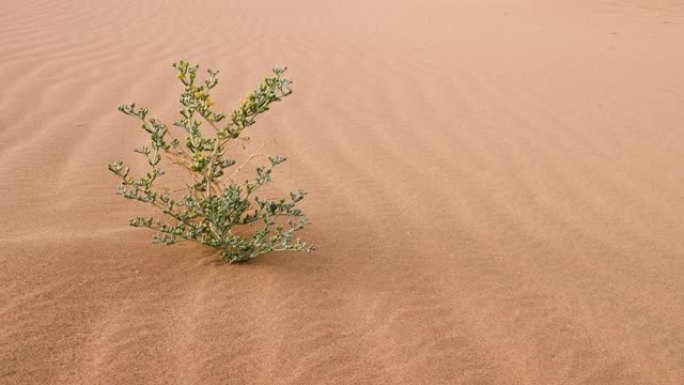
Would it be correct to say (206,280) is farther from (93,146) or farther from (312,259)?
(93,146)

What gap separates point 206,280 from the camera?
231cm

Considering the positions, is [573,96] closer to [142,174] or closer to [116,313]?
[142,174]

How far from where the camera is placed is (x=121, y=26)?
25.6ft

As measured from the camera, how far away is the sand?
2.02 meters

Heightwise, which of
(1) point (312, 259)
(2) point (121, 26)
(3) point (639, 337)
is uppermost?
(2) point (121, 26)

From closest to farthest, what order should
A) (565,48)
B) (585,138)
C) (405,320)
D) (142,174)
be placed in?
(405,320)
(142,174)
(585,138)
(565,48)

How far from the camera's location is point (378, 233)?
2912 millimetres

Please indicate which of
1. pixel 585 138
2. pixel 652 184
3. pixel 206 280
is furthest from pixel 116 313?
pixel 585 138

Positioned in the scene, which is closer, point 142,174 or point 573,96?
point 142,174

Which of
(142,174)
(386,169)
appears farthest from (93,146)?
(386,169)

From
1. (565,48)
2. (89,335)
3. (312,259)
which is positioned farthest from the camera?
(565,48)

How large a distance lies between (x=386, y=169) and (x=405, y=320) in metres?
1.58

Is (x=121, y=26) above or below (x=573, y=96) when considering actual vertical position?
above

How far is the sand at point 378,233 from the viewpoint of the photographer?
202 centimetres
